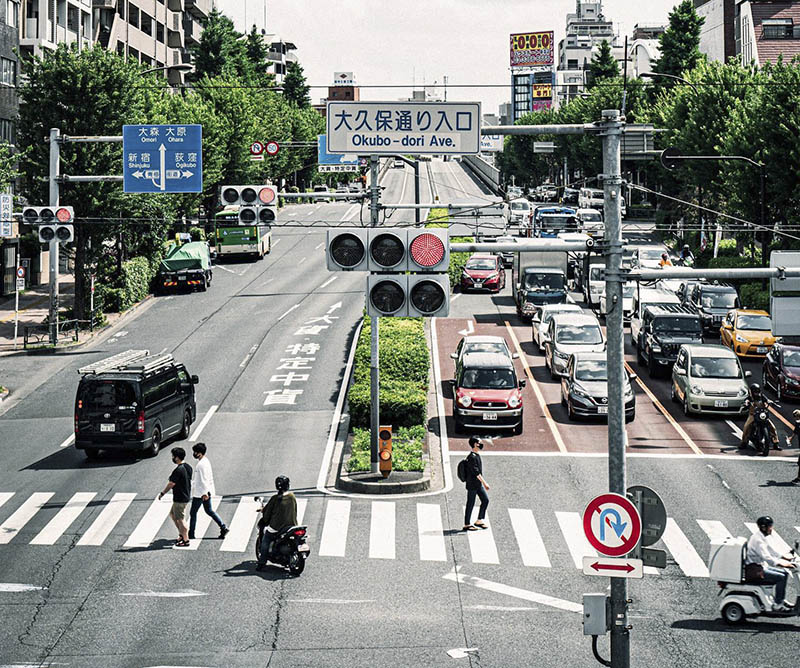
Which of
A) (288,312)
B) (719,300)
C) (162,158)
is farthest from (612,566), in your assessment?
(288,312)

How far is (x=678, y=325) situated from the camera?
4041cm

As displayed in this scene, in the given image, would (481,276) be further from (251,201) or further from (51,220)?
(251,201)

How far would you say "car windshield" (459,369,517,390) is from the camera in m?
32.6

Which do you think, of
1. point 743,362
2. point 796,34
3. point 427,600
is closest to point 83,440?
point 427,600

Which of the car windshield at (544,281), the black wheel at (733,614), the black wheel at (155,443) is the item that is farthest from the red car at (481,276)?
the black wheel at (733,614)

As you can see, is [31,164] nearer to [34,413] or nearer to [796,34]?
[34,413]

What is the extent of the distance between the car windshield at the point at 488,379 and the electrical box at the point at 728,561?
50.0ft

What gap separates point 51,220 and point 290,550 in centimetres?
2287

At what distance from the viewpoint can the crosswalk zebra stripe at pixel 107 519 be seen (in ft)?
69.9

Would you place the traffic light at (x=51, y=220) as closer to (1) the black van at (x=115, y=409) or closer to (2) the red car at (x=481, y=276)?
(1) the black van at (x=115, y=409)

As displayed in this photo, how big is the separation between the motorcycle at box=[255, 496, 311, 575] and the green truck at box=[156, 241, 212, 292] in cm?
4019

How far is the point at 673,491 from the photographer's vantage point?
1004 inches

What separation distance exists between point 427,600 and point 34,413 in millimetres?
20374

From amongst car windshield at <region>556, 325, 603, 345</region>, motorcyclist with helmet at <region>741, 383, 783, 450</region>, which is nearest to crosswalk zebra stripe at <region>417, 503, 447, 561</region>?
motorcyclist with helmet at <region>741, 383, 783, 450</region>
